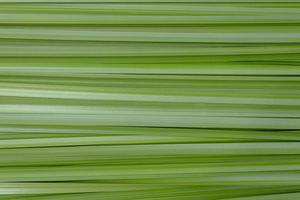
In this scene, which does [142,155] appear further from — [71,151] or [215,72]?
[215,72]

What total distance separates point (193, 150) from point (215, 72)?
20cm

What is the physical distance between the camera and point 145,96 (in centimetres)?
93

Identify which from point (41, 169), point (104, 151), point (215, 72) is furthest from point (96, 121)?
point (215, 72)

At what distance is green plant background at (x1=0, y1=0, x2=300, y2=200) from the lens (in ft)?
3.03

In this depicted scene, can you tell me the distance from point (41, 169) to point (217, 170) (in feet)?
1.46

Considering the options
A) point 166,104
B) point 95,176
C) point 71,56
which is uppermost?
point 71,56

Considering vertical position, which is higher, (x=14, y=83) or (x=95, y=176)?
(x=14, y=83)

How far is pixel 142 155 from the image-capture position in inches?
37.2

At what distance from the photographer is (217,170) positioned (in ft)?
3.08

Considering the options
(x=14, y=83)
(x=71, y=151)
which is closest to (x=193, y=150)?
(x=71, y=151)

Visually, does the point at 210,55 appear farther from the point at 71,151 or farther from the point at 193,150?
the point at 71,151

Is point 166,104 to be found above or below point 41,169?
above

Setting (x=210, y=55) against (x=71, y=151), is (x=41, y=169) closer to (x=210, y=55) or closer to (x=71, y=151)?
(x=71, y=151)

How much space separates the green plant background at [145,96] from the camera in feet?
3.03
